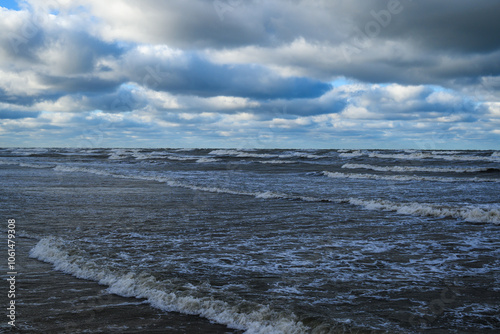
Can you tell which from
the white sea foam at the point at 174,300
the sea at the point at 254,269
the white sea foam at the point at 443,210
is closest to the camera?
the white sea foam at the point at 174,300

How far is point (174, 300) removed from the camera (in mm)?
5383

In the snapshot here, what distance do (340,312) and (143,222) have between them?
746cm

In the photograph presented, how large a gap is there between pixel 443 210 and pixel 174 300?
10329 millimetres

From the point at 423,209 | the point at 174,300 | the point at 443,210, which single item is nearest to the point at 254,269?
the point at 174,300

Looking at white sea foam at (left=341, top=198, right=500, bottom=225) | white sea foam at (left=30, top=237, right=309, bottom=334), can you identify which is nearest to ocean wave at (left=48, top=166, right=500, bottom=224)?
white sea foam at (left=341, top=198, right=500, bottom=225)

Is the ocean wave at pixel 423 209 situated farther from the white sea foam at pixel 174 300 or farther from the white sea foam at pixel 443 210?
the white sea foam at pixel 174 300

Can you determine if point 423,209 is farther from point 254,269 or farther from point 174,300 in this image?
point 174,300

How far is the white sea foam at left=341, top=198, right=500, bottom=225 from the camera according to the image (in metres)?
11.6

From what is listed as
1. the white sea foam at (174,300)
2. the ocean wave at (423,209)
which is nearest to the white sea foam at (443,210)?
the ocean wave at (423,209)

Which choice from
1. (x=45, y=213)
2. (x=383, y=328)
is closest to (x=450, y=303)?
(x=383, y=328)

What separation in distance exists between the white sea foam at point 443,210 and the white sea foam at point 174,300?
9.20 m

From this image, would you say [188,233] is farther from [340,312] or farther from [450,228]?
[450,228]

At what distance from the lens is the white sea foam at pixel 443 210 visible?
11.6m

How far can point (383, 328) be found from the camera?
4.49m
